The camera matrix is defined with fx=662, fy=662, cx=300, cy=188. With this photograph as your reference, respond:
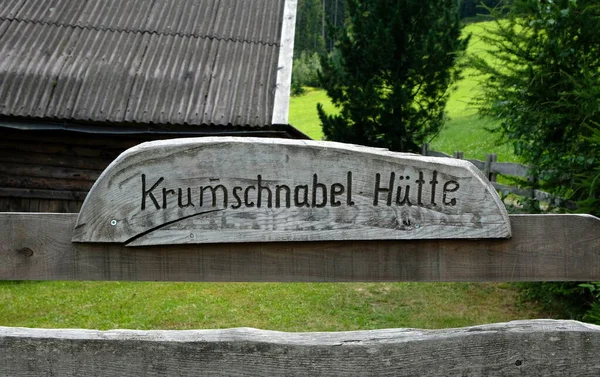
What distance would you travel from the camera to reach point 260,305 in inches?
328

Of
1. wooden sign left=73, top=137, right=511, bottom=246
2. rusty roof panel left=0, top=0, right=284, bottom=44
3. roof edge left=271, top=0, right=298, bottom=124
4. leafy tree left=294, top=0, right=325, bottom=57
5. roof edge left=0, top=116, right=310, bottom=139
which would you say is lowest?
wooden sign left=73, top=137, right=511, bottom=246

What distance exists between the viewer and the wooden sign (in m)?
2.24

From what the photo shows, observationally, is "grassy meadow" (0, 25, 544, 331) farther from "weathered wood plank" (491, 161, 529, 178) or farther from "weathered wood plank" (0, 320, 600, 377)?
"weathered wood plank" (0, 320, 600, 377)

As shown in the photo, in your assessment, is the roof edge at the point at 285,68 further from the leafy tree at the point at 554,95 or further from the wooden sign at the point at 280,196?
the wooden sign at the point at 280,196

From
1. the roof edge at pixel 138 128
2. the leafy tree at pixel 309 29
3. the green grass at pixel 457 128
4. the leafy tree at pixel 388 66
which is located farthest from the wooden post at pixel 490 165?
the leafy tree at pixel 309 29

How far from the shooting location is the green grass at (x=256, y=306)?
24.7 feet

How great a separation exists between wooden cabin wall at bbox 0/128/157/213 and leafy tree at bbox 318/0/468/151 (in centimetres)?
650

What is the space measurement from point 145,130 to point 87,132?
2.64 feet

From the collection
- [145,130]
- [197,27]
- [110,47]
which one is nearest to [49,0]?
[110,47]

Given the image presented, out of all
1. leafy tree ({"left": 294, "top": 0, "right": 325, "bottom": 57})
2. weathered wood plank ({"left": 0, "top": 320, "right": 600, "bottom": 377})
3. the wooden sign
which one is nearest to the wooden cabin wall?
the wooden sign

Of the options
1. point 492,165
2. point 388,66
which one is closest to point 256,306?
point 492,165

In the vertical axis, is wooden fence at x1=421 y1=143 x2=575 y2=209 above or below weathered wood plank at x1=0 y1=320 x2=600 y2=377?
above

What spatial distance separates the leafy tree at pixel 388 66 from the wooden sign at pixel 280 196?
1226 centimetres

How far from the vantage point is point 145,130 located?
361 inches
